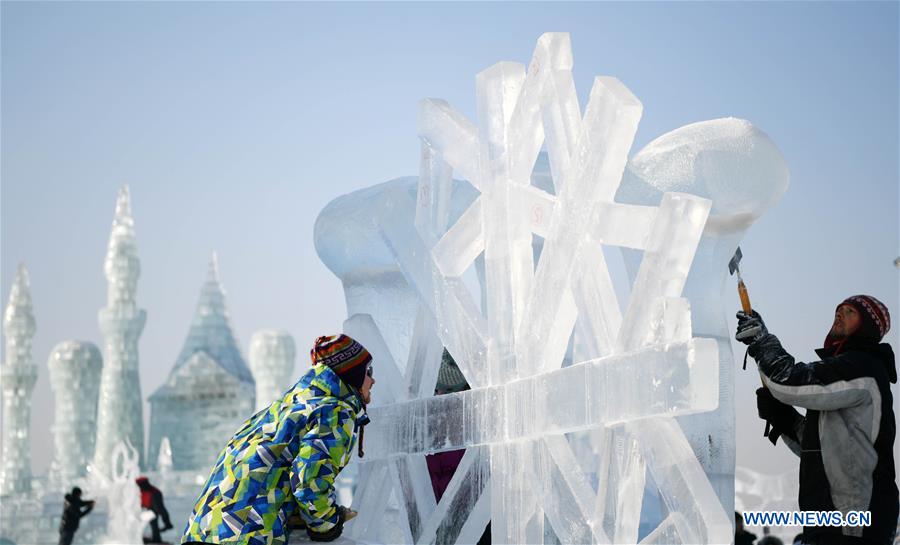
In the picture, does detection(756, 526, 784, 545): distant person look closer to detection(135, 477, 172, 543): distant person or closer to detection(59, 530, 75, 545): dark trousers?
detection(135, 477, 172, 543): distant person

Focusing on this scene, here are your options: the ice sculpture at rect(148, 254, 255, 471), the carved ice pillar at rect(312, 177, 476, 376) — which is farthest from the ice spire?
the carved ice pillar at rect(312, 177, 476, 376)

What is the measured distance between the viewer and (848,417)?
3355mm

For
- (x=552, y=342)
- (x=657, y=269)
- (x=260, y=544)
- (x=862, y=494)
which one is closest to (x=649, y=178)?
(x=552, y=342)

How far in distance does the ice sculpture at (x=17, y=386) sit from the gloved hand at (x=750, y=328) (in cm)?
2428

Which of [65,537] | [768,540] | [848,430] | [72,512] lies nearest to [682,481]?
[848,430]

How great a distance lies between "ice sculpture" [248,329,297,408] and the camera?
28125mm

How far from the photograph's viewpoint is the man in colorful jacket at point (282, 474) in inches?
139

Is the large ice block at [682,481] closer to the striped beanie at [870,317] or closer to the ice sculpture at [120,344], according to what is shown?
the striped beanie at [870,317]

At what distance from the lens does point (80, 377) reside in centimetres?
2739

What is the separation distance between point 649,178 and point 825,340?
2.76ft

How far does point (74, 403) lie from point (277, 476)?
82.6 ft

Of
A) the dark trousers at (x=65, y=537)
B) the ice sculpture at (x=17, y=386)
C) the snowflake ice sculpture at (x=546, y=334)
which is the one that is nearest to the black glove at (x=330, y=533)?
the snowflake ice sculpture at (x=546, y=334)

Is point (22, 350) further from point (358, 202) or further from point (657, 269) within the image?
point (657, 269)

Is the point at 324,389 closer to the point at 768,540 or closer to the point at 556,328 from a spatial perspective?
the point at 556,328
